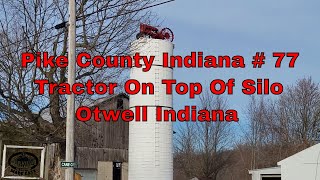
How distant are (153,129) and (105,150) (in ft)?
33.0

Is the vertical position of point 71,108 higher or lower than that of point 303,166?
higher

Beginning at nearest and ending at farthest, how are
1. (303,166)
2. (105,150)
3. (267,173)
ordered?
1. (303,166)
2. (267,173)
3. (105,150)

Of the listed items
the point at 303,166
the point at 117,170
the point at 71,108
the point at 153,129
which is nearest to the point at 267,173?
the point at 303,166

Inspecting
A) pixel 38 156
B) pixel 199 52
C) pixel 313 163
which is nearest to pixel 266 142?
pixel 313 163

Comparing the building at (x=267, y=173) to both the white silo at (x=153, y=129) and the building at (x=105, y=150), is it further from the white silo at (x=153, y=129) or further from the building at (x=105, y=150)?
the building at (x=105, y=150)

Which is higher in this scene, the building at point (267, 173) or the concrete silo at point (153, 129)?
the concrete silo at point (153, 129)

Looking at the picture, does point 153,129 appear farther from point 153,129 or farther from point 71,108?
point 71,108

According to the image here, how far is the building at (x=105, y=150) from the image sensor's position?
1490 inches

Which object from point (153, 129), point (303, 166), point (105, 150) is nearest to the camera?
point (303, 166)

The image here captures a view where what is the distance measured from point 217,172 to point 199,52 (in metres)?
45.5

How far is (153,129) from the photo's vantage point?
99.2 ft

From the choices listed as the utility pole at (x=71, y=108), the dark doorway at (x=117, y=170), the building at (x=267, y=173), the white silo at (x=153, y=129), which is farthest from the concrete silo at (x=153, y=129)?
the utility pole at (x=71, y=108)

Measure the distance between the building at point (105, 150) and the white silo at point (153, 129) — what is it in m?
6.69

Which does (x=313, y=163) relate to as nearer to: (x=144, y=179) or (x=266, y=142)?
(x=144, y=179)
